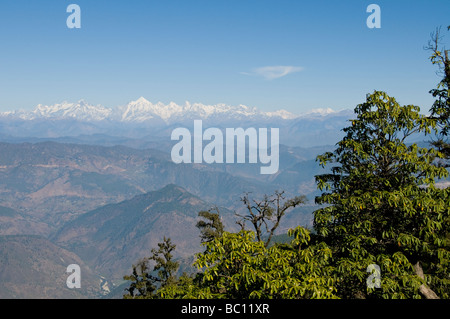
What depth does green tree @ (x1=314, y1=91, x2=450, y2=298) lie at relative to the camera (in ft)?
36.2

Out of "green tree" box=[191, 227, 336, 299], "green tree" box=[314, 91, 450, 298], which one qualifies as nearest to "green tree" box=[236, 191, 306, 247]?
"green tree" box=[314, 91, 450, 298]

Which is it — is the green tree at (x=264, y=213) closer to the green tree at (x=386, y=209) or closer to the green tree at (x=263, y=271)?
the green tree at (x=386, y=209)

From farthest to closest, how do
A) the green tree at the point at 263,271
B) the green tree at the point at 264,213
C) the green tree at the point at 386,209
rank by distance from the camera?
1. the green tree at the point at 264,213
2. the green tree at the point at 386,209
3. the green tree at the point at 263,271

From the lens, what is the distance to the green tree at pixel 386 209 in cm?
1104

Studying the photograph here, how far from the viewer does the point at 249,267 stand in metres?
10.3

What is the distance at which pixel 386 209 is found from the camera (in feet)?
42.5

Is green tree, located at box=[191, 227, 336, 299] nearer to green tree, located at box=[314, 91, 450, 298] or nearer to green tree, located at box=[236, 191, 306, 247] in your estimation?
green tree, located at box=[314, 91, 450, 298]

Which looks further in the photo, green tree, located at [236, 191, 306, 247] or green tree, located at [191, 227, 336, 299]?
green tree, located at [236, 191, 306, 247]

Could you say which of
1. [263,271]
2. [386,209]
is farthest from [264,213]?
[263,271]

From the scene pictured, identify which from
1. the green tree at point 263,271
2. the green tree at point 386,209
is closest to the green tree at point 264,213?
the green tree at point 386,209

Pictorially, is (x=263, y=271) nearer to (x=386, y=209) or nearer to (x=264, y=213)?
(x=386, y=209)

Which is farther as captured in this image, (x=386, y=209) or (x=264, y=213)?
(x=264, y=213)
